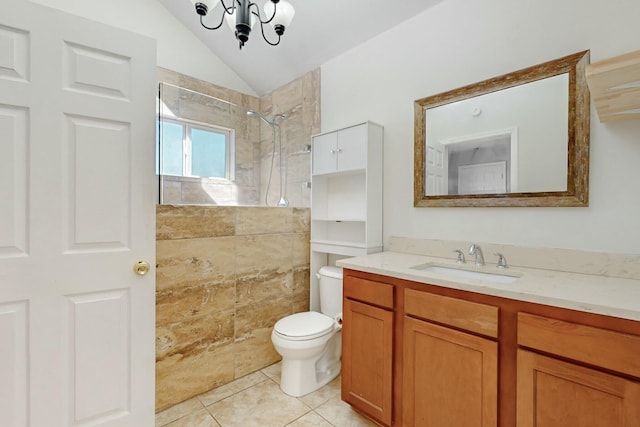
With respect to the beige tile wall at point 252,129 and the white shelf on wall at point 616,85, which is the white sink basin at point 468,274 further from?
the beige tile wall at point 252,129

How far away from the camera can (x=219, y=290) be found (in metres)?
2.00

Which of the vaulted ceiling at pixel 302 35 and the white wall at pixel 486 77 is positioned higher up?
the vaulted ceiling at pixel 302 35

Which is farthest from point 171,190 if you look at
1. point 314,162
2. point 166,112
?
point 314,162

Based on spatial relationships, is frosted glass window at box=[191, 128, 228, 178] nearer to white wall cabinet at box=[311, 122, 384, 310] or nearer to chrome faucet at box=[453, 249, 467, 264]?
white wall cabinet at box=[311, 122, 384, 310]

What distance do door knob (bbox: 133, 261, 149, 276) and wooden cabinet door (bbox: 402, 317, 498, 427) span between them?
130 centimetres

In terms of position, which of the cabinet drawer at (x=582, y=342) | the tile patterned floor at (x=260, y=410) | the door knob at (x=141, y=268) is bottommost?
the tile patterned floor at (x=260, y=410)

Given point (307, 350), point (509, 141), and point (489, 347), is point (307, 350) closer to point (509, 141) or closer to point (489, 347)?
point (489, 347)

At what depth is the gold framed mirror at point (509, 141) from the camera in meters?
1.45

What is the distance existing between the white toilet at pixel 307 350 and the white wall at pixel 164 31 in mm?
2618

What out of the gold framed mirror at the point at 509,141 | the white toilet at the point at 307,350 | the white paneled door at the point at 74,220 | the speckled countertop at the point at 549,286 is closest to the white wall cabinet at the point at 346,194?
the gold framed mirror at the point at 509,141

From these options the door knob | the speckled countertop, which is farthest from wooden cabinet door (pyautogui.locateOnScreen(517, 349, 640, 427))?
the door knob

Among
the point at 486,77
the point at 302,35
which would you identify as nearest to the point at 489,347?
the point at 486,77

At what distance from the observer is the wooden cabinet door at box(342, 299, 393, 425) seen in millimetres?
1492

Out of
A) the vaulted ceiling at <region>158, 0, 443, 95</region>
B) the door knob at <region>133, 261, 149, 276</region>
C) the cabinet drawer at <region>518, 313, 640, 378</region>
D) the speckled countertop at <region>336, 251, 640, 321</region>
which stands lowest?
Answer: the cabinet drawer at <region>518, 313, 640, 378</region>
